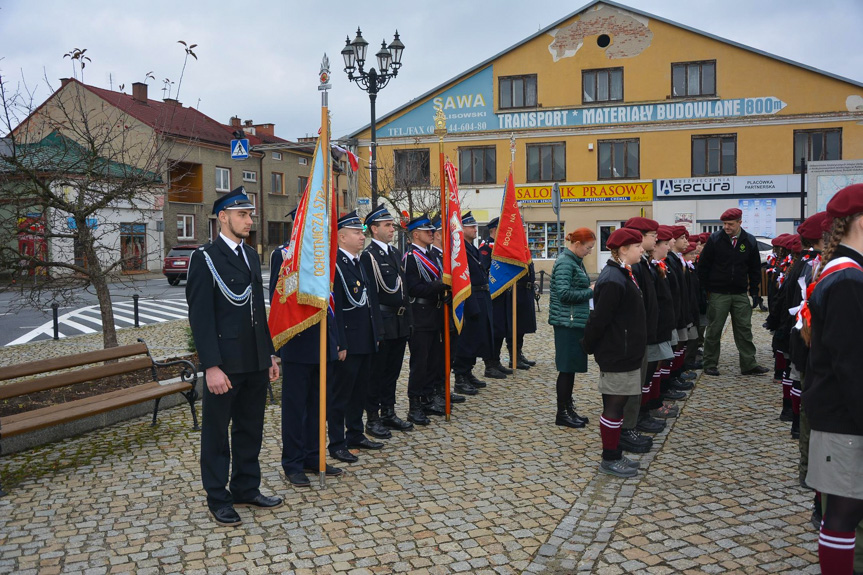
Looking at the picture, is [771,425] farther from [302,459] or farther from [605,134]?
[605,134]

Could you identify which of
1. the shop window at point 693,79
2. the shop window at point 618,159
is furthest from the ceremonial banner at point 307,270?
the shop window at point 693,79

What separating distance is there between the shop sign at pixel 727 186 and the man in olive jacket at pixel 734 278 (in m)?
24.2

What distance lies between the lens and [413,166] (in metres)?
33.8

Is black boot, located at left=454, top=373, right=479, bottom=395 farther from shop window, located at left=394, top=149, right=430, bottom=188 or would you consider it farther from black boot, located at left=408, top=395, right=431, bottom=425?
shop window, located at left=394, top=149, right=430, bottom=188

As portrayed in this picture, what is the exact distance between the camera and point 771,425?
7.41 metres

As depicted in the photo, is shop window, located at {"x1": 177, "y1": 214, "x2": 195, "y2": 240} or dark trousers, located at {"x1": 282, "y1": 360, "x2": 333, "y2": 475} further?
shop window, located at {"x1": 177, "y1": 214, "x2": 195, "y2": 240}

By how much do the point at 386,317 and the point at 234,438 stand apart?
7.43ft

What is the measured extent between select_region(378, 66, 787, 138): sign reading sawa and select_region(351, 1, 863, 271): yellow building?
50mm

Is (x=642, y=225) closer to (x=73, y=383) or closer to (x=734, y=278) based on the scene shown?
(x=734, y=278)

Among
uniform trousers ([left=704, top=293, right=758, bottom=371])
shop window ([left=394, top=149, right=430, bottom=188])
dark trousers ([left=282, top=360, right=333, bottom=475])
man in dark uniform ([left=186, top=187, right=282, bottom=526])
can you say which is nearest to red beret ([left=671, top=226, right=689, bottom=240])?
uniform trousers ([left=704, top=293, right=758, bottom=371])

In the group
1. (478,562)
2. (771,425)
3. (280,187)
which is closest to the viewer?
(478,562)

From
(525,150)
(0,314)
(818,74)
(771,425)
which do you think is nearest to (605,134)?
(525,150)

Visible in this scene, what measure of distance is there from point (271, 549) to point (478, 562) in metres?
1.31

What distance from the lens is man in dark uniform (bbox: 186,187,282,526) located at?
4984mm
